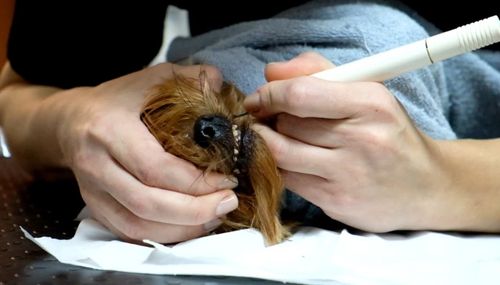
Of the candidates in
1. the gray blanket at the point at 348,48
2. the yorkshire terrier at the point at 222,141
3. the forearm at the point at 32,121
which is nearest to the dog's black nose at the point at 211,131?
the yorkshire terrier at the point at 222,141

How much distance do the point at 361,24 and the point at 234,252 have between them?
1.08ft

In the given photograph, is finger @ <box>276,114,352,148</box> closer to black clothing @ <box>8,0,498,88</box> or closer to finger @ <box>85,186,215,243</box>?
finger @ <box>85,186,215,243</box>

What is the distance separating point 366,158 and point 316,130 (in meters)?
0.05

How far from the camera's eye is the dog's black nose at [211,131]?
2.26 feet

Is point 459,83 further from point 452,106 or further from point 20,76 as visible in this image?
point 20,76

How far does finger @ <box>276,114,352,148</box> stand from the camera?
26.7 inches

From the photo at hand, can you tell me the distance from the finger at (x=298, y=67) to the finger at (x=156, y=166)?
0.12m

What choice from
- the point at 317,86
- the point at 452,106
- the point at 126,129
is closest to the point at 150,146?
the point at 126,129

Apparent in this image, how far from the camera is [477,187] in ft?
2.51

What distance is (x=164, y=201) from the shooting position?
2.22ft

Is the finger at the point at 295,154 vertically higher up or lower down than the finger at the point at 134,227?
higher up

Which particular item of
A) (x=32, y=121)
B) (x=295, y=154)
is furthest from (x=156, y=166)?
(x=32, y=121)

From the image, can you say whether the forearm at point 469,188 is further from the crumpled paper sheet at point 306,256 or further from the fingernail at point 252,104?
the fingernail at point 252,104

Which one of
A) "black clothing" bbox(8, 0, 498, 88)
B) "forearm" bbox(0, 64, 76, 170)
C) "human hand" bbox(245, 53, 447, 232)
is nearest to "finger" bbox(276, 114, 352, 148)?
"human hand" bbox(245, 53, 447, 232)
